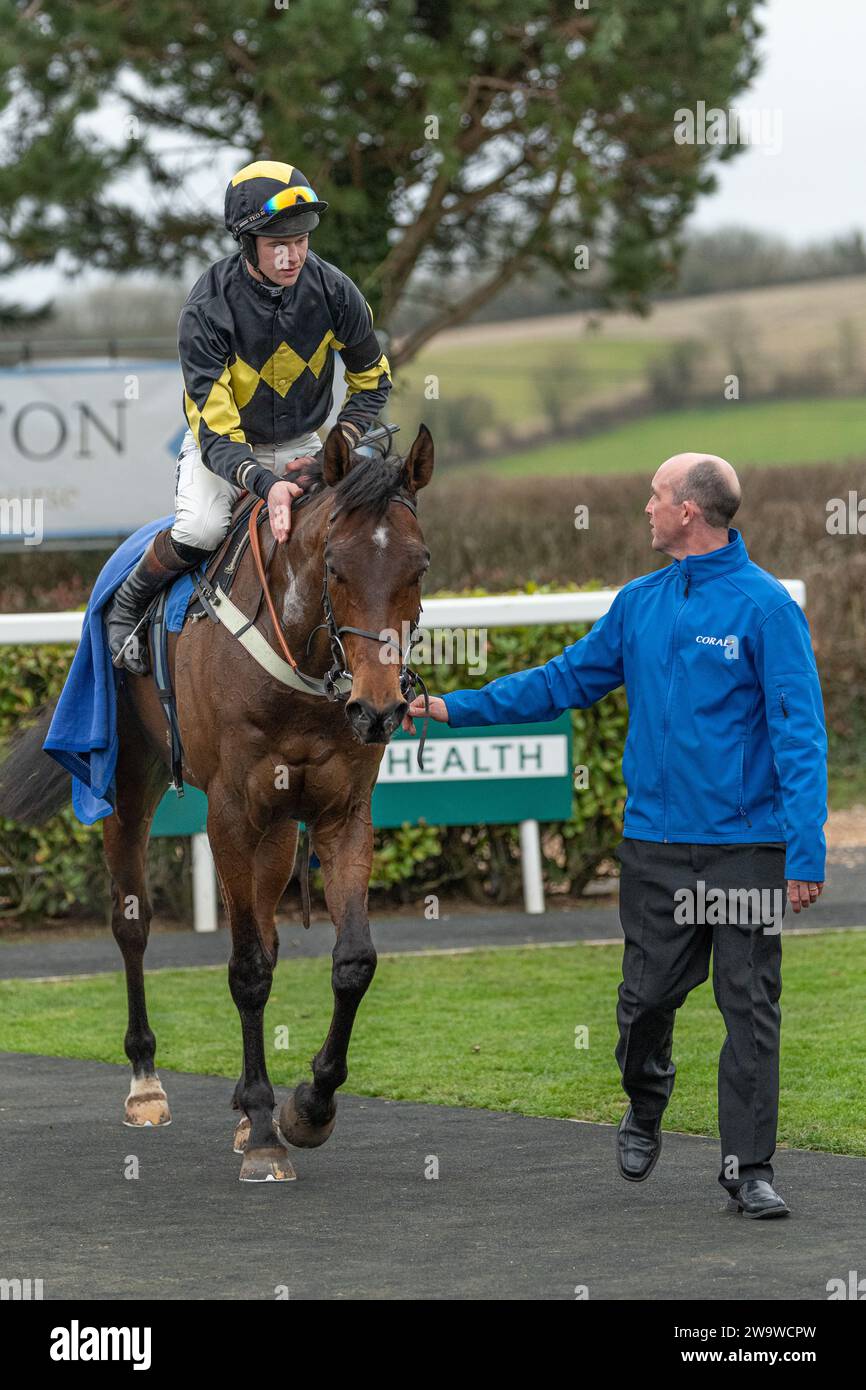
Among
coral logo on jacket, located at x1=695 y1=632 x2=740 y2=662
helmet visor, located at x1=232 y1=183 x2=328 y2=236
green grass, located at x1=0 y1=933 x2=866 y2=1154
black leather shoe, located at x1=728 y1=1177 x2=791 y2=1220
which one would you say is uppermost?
helmet visor, located at x1=232 y1=183 x2=328 y2=236

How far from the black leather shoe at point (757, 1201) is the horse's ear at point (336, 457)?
6.43 ft

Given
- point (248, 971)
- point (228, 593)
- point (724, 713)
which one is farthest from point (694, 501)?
point (248, 971)

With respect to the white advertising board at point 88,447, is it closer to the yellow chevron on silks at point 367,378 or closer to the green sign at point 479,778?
the green sign at point 479,778

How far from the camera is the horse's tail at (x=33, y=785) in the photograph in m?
7.16

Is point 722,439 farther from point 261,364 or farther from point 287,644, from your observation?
point 287,644

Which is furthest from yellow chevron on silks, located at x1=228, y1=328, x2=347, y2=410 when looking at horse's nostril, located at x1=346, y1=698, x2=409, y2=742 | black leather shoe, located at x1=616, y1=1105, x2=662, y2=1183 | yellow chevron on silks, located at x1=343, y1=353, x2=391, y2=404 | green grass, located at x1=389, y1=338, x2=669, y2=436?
green grass, located at x1=389, y1=338, x2=669, y2=436

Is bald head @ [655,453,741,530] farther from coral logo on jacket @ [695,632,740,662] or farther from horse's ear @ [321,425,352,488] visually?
horse's ear @ [321,425,352,488]

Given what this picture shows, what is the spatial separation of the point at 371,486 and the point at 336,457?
0.18 metres

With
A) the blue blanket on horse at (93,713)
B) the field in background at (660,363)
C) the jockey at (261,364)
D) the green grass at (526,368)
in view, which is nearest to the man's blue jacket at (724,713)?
the jockey at (261,364)

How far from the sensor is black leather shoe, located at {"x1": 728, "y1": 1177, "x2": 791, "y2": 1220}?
4664 mm

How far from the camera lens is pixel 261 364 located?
5.71 metres

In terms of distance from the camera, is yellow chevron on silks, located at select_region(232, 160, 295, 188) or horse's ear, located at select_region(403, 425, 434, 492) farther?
yellow chevron on silks, located at select_region(232, 160, 295, 188)

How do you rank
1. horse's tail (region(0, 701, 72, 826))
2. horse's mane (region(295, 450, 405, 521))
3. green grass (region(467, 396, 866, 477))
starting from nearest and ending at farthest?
1. horse's mane (region(295, 450, 405, 521))
2. horse's tail (region(0, 701, 72, 826))
3. green grass (region(467, 396, 866, 477))

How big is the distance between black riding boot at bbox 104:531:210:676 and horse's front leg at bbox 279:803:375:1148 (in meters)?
0.93
